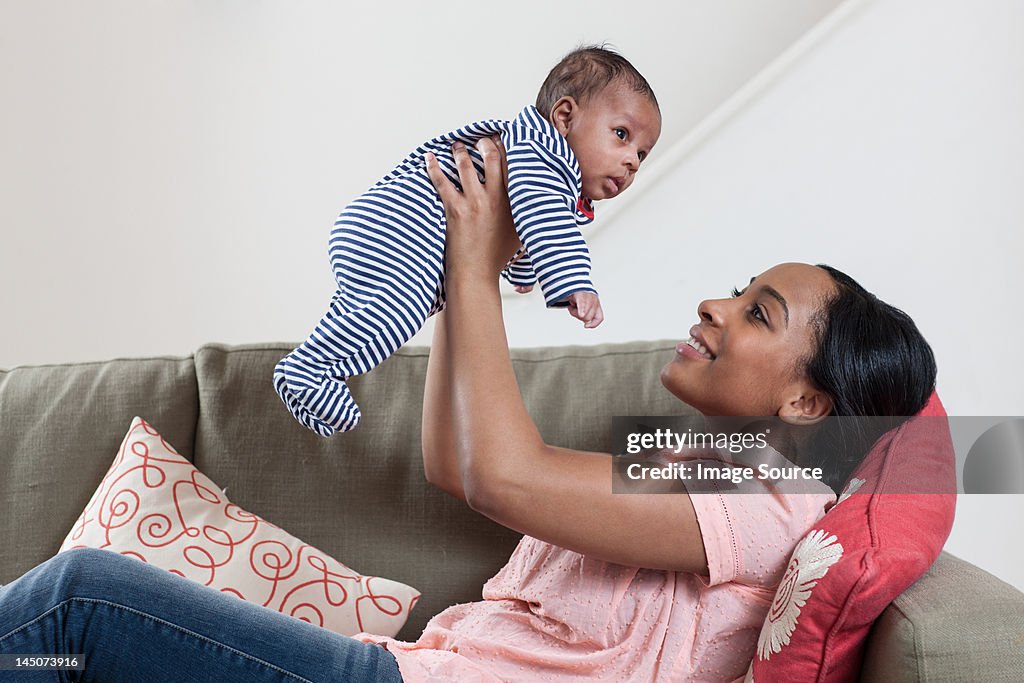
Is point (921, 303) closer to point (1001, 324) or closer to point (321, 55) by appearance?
point (1001, 324)

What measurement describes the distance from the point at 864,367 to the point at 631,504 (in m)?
0.36

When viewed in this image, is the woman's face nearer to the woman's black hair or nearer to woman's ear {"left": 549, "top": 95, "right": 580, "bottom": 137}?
the woman's black hair

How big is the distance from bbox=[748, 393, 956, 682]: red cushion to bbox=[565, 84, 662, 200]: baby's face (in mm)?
532

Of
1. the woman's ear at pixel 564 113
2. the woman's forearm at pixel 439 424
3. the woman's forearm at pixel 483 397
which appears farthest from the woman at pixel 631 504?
the woman's forearm at pixel 439 424

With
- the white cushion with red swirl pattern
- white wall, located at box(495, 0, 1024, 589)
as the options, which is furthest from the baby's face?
white wall, located at box(495, 0, 1024, 589)

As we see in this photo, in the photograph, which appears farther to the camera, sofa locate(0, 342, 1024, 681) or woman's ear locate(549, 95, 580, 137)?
sofa locate(0, 342, 1024, 681)

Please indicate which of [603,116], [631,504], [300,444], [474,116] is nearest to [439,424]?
[300,444]

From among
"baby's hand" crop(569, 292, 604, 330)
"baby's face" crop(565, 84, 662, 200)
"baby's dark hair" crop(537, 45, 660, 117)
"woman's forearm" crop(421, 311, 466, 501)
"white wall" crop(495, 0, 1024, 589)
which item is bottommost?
"woman's forearm" crop(421, 311, 466, 501)

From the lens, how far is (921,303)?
8.07 ft

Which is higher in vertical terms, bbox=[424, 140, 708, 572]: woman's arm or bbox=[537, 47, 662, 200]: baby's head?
bbox=[537, 47, 662, 200]: baby's head

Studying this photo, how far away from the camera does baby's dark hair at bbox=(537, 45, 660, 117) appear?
1.30 metres

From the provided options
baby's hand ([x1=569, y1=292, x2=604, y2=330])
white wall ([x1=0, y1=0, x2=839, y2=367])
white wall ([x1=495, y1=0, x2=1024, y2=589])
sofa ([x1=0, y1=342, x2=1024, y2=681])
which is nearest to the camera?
baby's hand ([x1=569, y1=292, x2=604, y2=330])

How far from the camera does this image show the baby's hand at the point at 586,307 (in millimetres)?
1174

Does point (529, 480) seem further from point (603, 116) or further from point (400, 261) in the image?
point (603, 116)
